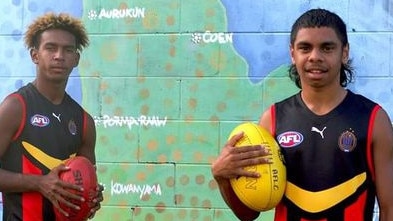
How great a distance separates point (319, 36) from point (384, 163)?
535 mm

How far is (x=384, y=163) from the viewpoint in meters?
2.89

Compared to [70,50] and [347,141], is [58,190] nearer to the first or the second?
[70,50]

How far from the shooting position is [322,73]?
2926 mm

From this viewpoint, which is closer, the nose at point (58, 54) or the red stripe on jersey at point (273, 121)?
the red stripe on jersey at point (273, 121)

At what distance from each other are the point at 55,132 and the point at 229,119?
143cm

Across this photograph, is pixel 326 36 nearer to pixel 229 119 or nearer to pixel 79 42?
pixel 79 42

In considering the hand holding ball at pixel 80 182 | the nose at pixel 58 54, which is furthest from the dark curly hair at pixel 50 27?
the hand holding ball at pixel 80 182

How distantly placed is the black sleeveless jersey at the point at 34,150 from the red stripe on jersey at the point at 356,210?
1463 mm

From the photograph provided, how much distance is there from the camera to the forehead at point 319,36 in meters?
2.93

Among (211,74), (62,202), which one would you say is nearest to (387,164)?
(62,202)

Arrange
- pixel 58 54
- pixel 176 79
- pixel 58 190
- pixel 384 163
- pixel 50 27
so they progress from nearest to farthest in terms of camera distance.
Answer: pixel 384 163, pixel 58 190, pixel 58 54, pixel 50 27, pixel 176 79

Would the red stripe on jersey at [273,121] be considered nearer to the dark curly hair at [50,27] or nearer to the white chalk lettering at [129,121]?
the dark curly hair at [50,27]

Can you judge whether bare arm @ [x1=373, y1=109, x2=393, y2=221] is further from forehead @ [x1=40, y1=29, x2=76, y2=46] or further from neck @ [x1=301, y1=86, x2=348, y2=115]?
forehead @ [x1=40, y1=29, x2=76, y2=46]

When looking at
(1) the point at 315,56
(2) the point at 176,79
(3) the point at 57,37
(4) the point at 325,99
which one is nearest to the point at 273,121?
(4) the point at 325,99
